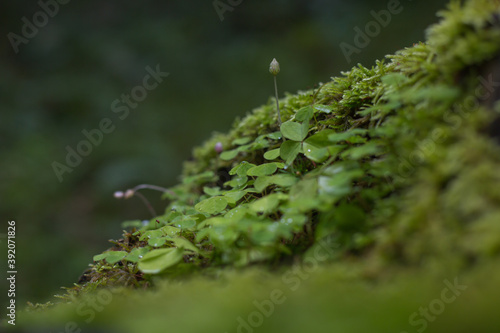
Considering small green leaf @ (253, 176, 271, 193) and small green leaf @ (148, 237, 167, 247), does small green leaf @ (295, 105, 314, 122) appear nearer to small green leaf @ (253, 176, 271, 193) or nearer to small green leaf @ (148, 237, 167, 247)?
small green leaf @ (253, 176, 271, 193)

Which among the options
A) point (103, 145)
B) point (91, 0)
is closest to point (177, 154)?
point (103, 145)

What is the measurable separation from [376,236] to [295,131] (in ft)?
2.04

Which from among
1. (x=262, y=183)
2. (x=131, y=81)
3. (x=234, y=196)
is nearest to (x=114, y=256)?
(x=234, y=196)

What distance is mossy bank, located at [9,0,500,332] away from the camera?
76 centimetres

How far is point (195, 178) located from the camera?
2.12m

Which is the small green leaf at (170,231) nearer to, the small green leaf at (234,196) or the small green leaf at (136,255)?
the small green leaf at (136,255)

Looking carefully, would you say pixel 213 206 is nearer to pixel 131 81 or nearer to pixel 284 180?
pixel 284 180

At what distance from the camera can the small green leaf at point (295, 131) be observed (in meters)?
1.41

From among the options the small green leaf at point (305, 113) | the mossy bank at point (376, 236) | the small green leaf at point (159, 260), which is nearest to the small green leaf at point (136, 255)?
the mossy bank at point (376, 236)

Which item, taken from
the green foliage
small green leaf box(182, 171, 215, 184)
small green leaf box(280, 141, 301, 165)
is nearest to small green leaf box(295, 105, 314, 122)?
the green foliage

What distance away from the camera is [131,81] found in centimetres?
673

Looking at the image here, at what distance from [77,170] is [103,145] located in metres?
0.59

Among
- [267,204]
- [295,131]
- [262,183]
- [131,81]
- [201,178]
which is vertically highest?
[131,81]

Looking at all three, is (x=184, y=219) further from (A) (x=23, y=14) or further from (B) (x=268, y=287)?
(A) (x=23, y=14)
